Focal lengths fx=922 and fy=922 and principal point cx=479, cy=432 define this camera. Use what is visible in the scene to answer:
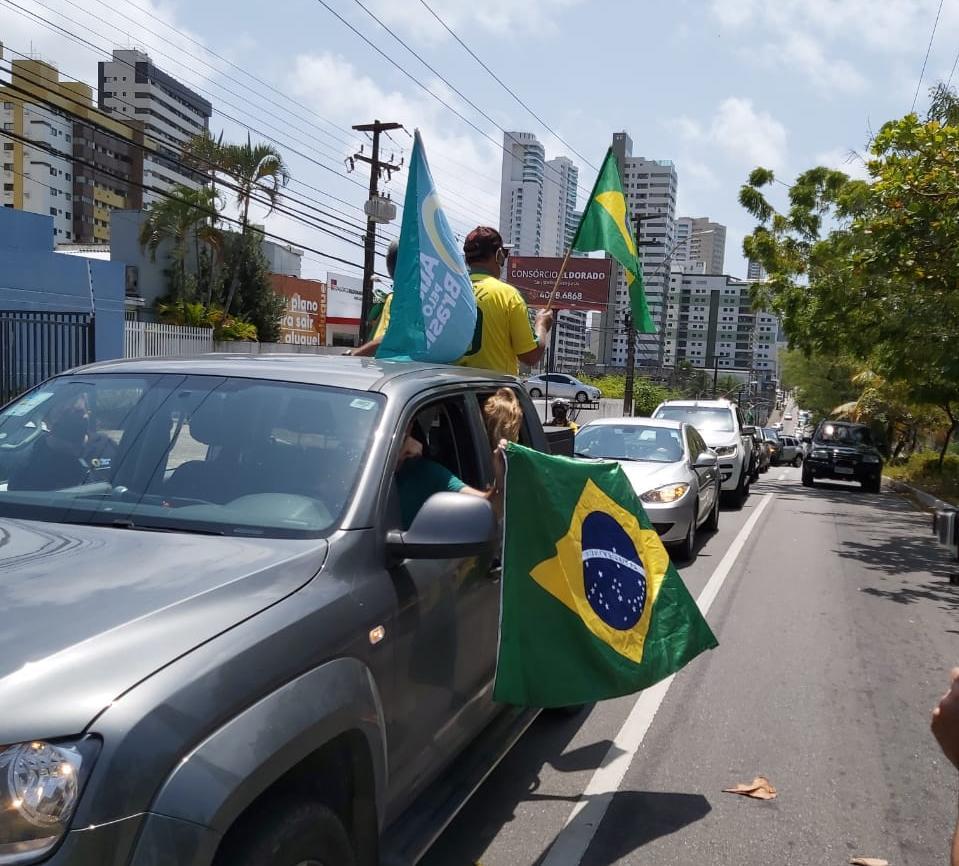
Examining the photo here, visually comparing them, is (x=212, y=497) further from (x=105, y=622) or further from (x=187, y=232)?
(x=187, y=232)

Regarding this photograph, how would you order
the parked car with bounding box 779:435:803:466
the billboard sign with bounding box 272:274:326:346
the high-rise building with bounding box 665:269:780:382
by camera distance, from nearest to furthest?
1. the parked car with bounding box 779:435:803:466
2. the billboard sign with bounding box 272:274:326:346
3. the high-rise building with bounding box 665:269:780:382

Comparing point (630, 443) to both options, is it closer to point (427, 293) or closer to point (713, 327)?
point (427, 293)

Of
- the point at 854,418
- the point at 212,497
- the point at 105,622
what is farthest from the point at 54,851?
the point at 854,418

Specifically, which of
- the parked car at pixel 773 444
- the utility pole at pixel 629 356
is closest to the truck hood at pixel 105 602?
the utility pole at pixel 629 356

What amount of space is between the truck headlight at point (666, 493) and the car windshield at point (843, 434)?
16266 millimetres

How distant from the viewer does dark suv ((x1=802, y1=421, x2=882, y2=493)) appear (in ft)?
76.8

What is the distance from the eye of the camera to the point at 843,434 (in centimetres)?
2458

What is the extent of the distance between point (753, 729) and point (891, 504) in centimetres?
1704

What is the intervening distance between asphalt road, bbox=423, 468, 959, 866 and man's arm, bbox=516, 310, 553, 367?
1.96 metres

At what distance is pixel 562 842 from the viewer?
12.0 feet

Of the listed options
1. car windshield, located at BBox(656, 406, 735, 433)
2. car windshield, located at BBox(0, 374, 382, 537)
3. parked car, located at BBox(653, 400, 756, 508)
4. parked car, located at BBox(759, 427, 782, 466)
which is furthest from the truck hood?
parked car, located at BBox(759, 427, 782, 466)

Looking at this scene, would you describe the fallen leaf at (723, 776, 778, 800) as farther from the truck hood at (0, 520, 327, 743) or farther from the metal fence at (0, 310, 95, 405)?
the metal fence at (0, 310, 95, 405)

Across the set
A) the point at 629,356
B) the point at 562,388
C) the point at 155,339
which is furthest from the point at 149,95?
the point at 155,339

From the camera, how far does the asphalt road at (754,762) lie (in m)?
3.66
